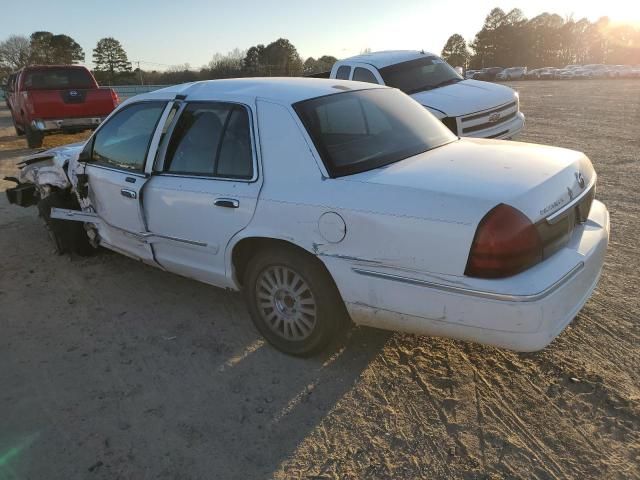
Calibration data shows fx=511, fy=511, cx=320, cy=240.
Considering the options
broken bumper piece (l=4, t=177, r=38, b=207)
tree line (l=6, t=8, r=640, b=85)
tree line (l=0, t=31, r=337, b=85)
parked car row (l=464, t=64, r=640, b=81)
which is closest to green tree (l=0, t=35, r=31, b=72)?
tree line (l=0, t=31, r=337, b=85)

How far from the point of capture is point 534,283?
2461 millimetres

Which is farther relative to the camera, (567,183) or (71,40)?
(71,40)

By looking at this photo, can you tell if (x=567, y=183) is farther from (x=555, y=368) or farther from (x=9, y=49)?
(x=9, y=49)

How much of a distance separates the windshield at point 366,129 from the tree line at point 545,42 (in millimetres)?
86211

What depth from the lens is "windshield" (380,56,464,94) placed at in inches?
332

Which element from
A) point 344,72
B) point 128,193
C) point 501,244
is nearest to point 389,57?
point 344,72

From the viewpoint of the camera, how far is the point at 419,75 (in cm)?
870

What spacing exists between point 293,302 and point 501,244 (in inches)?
54.3

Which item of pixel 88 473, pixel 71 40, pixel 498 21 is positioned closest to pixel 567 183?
pixel 88 473

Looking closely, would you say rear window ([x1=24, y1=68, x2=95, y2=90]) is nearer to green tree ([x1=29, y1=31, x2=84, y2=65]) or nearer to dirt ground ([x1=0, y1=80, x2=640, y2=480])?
dirt ground ([x1=0, y1=80, x2=640, y2=480])

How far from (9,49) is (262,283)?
6790 centimetres

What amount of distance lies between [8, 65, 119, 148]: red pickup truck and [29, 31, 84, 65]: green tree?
44879mm

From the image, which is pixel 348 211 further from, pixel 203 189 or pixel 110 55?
pixel 110 55

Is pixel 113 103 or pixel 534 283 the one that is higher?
pixel 113 103
